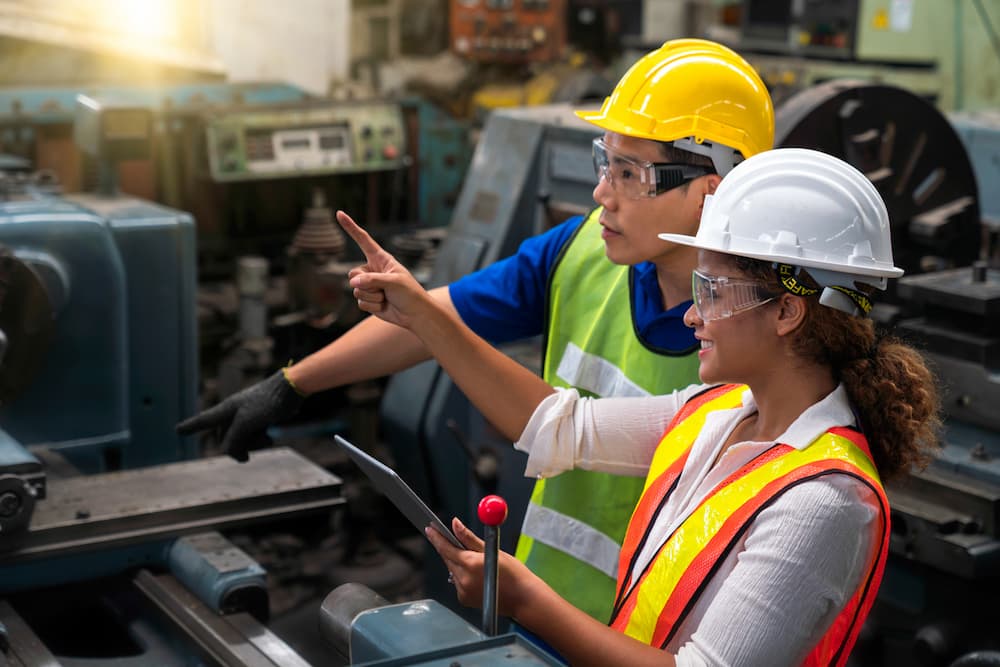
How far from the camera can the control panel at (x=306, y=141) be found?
144 inches

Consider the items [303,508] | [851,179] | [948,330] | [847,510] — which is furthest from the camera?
[948,330]

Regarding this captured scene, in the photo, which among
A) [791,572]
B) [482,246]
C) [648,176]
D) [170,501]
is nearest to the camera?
[791,572]

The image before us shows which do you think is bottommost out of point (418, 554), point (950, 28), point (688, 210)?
point (418, 554)

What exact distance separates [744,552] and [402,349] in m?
0.66

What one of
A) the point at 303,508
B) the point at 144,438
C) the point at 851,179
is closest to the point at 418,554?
the point at 144,438

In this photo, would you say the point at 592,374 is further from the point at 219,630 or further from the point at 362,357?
the point at 219,630

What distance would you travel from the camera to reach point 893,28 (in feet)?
14.9

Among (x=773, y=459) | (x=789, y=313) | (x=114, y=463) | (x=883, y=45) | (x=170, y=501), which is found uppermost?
(x=883, y=45)

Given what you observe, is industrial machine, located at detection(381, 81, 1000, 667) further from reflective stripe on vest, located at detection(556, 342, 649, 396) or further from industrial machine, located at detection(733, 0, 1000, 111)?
industrial machine, located at detection(733, 0, 1000, 111)

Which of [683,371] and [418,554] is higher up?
[683,371]

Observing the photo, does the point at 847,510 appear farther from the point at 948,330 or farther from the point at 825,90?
the point at 825,90

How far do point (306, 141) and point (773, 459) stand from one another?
2969 mm

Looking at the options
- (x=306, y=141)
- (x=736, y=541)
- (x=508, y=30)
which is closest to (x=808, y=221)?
(x=736, y=541)

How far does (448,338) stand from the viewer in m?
1.40
